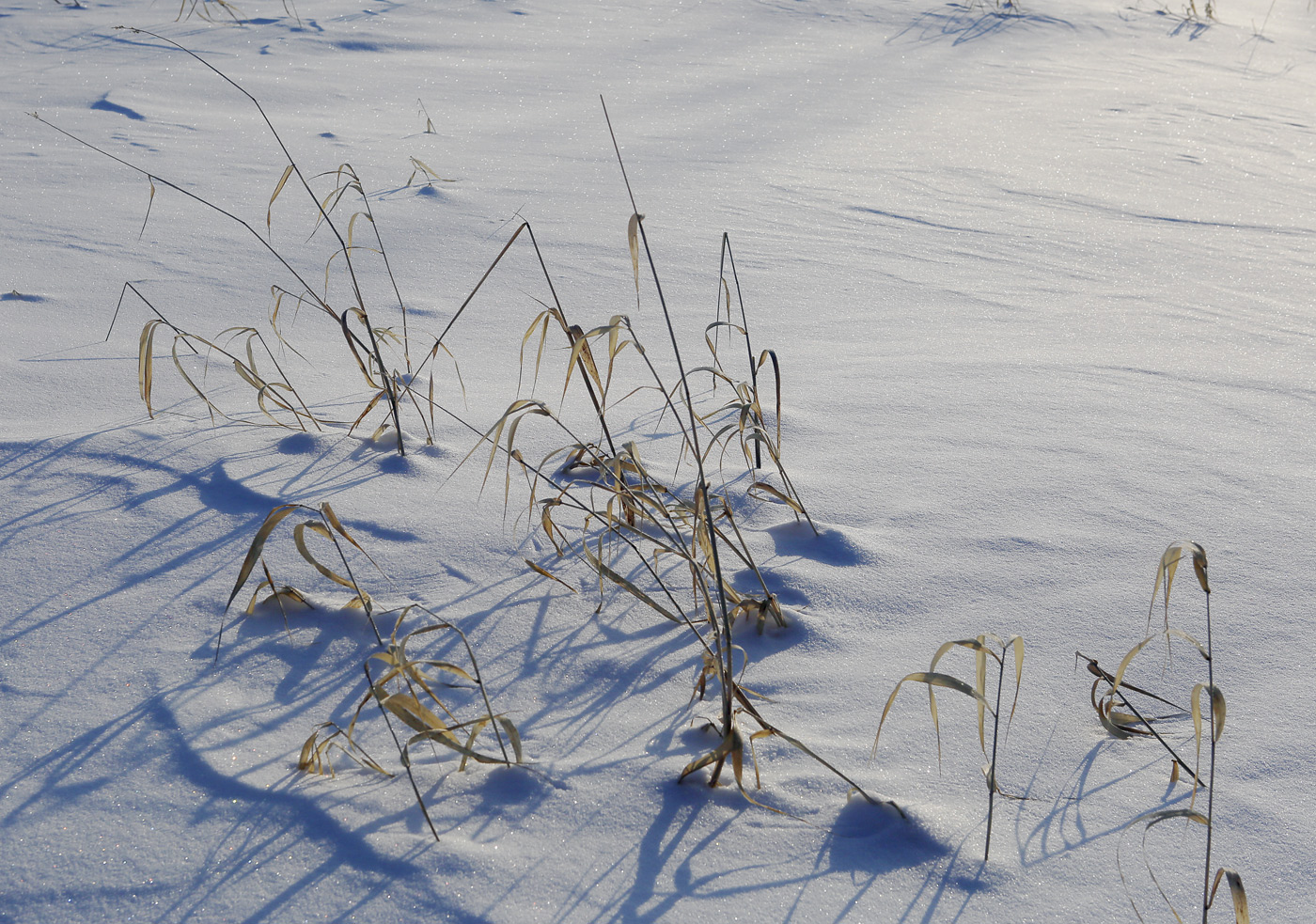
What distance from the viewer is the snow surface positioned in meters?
0.88

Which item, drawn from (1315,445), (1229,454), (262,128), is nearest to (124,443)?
(1229,454)

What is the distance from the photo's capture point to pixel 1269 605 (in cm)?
126

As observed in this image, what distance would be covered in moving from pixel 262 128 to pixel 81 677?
2.81m

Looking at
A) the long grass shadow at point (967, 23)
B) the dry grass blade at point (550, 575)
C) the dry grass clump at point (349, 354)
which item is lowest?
the dry grass blade at point (550, 575)

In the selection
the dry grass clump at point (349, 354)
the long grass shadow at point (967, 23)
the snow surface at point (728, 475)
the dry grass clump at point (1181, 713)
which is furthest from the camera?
the long grass shadow at point (967, 23)

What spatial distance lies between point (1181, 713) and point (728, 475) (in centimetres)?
74

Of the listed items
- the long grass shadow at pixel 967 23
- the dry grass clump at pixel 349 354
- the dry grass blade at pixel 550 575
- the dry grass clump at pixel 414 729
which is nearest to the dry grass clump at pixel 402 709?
the dry grass clump at pixel 414 729

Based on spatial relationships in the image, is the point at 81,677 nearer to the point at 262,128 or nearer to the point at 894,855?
the point at 894,855

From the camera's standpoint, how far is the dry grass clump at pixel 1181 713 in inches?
30.8

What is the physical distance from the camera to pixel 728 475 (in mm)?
1596

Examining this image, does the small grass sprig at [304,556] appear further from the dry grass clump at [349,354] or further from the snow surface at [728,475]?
the dry grass clump at [349,354]

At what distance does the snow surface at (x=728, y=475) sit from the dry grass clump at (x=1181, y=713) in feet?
0.07

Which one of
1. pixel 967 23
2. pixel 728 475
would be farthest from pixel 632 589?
pixel 967 23

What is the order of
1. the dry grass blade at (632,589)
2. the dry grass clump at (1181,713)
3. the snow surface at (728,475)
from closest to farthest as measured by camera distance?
the dry grass clump at (1181,713) < the snow surface at (728,475) < the dry grass blade at (632,589)
